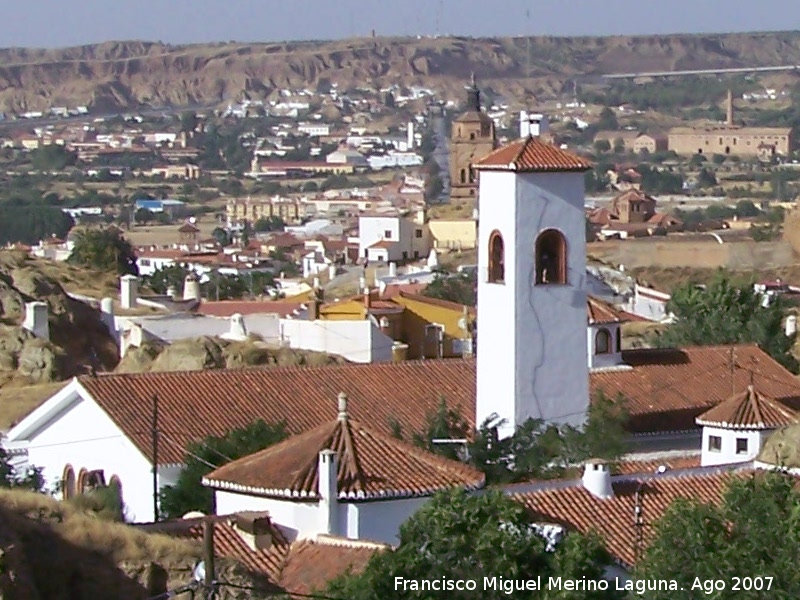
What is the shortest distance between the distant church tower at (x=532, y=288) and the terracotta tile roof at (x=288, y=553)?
18.1 feet

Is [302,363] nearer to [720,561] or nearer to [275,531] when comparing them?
[275,531]

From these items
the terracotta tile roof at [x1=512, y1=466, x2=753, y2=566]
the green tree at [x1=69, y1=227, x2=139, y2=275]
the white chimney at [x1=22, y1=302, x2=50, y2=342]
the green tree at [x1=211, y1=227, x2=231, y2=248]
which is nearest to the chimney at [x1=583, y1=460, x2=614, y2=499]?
the terracotta tile roof at [x1=512, y1=466, x2=753, y2=566]

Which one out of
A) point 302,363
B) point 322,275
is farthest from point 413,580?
point 322,275

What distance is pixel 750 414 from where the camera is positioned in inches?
663

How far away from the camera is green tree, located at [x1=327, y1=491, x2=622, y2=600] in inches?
409

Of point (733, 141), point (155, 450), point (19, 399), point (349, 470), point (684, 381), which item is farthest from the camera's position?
point (733, 141)

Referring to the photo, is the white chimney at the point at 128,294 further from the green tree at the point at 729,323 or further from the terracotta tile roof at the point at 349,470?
the terracotta tile roof at the point at 349,470

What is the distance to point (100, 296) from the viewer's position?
33281 mm

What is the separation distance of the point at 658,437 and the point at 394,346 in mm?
7087

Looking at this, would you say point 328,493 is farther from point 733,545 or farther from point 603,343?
point 603,343

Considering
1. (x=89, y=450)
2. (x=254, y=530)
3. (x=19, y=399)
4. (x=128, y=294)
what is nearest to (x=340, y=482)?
(x=254, y=530)

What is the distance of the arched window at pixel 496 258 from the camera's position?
18.3 meters

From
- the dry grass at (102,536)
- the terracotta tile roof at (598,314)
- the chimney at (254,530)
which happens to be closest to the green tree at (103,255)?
the terracotta tile roof at (598,314)

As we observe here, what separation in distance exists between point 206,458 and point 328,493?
3.62 m
